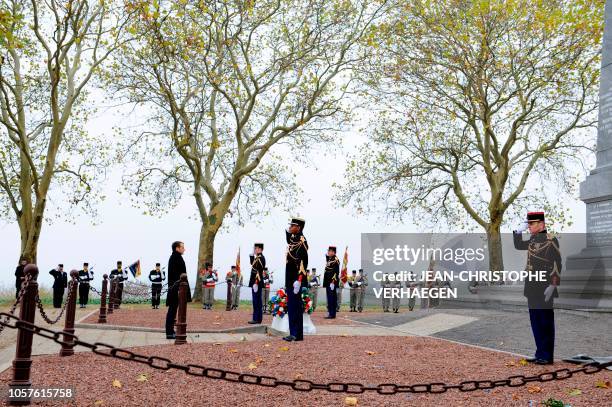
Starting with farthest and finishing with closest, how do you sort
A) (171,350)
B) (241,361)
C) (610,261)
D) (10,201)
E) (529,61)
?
(10,201) → (529,61) → (610,261) → (171,350) → (241,361)

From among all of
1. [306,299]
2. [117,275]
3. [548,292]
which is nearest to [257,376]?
[548,292]

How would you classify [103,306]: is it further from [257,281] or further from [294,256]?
[294,256]

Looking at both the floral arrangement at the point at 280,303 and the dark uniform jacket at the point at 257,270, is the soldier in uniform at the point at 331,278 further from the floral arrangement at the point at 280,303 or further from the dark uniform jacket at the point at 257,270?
the floral arrangement at the point at 280,303

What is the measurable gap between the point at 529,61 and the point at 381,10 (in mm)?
6176

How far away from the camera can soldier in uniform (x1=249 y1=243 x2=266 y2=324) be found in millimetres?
16234

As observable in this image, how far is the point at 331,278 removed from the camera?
2012 centimetres

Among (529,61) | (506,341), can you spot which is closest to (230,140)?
(529,61)

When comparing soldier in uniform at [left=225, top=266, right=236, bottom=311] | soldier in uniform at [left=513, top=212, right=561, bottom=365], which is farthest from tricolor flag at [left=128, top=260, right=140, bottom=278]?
soldier in uniform at [left=513, top=212, right=561, bottom=365]

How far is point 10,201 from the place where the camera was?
92.0 ft

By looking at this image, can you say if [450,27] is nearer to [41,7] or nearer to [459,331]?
[459,331]

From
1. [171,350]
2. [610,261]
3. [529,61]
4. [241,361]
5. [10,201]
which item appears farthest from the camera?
[10,201]

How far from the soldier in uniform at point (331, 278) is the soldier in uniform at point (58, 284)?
10850 mm

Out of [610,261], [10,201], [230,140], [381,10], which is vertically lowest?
[610,261]

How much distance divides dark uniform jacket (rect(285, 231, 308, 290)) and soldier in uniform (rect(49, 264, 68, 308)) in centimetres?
1541
